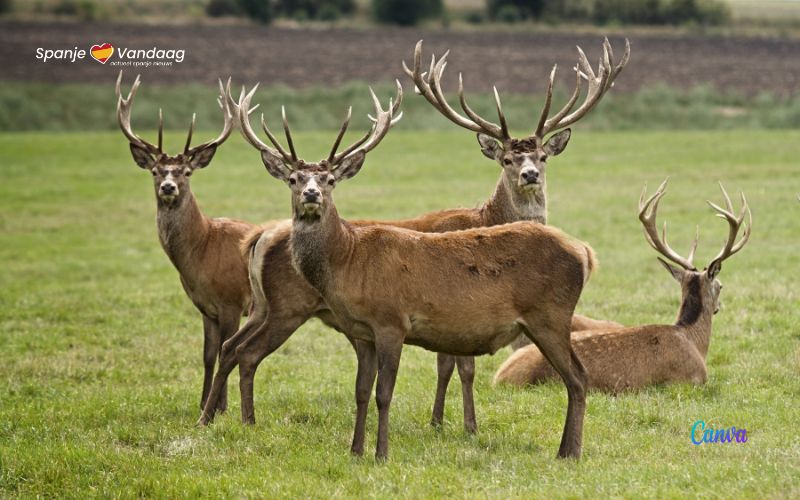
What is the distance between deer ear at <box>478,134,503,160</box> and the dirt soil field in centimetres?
3253

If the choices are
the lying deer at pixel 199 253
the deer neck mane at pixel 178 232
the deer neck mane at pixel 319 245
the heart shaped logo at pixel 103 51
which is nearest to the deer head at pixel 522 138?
the lying deer at pixel 199 253

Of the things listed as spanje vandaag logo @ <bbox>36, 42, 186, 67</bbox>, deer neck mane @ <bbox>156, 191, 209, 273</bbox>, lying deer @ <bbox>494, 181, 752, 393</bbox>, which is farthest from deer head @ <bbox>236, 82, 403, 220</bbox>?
spanje vandaag logo @ <bbox>36, 42, 186, 67</bbox>

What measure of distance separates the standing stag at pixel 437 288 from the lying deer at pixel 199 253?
210 cm

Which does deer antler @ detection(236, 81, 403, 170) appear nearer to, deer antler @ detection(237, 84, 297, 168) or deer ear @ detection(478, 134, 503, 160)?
deer antler @ detection(237, 84, 297, 168)

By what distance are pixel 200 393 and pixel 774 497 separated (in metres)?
5.72

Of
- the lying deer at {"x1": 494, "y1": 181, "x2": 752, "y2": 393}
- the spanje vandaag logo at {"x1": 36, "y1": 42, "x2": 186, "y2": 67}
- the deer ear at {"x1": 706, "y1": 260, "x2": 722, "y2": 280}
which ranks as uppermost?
the spanje vandaag logo at {"x1": 36, "y1": 42, "x2": 186, "y2": 67}

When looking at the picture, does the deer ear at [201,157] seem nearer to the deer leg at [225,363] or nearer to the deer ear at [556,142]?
the deer leg at [225,363]

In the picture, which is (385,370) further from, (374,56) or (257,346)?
(374,56)

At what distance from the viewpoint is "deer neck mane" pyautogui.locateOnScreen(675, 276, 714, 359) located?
10.6 meters

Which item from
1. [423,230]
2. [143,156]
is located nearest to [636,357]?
[423,230]

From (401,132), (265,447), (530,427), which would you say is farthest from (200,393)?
(401,132)

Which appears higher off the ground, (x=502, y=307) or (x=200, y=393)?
(x=502, y=307)

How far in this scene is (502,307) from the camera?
8.17 meters

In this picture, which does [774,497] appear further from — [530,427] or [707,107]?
[707,107]
